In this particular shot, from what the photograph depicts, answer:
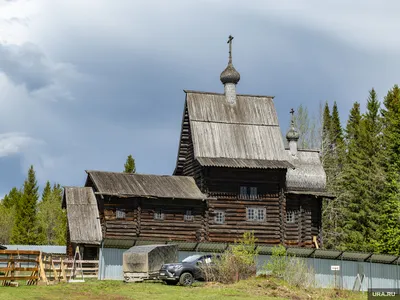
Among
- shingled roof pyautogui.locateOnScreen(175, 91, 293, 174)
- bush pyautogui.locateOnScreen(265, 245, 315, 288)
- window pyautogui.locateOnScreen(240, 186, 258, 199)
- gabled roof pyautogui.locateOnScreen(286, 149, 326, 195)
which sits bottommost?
bush pyautogui.locateOnScreen(265, 245, 315, 288)

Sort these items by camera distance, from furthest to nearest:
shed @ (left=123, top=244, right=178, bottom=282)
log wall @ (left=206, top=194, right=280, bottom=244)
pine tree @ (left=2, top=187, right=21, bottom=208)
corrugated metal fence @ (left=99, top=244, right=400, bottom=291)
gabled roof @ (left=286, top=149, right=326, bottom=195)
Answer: pine tree @ (left=2, top=187, right=21, bottom=208), gabled roof @ (left=286, top=149, right=326, bottom=195), log wall @ (left=206, top=194, right=280, bottom=244), corrugated metal fence @ (left=99, top=244, right=400, bottom=291), shed @ (left=123, top=244, right=178, bottom=282)

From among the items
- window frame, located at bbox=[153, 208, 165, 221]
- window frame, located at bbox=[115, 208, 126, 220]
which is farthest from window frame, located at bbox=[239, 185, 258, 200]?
window frame, located at bbox=[115, 208, 126, 220]

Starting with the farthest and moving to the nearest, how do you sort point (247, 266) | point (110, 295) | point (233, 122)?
point (233, 122) < point (247, 266) < point (110, 295)

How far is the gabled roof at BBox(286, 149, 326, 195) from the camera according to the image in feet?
158

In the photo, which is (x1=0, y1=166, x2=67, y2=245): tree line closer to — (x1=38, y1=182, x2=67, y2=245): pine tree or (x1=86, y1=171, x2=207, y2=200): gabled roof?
(x1=38, y1=182, x2=67, y2=245): pine tree

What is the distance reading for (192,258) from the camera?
105ft

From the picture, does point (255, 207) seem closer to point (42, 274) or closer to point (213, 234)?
point (213, 234)

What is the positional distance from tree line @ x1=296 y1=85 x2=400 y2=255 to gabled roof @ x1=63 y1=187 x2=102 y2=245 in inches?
918

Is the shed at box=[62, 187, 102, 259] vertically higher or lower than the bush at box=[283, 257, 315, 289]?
higher

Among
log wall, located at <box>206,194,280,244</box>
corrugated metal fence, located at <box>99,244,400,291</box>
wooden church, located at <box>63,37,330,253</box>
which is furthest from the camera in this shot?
log wall, located at <box>206,194,280,244</box>

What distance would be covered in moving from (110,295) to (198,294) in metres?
3.45

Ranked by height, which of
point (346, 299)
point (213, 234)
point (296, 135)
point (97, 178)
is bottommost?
point (346, 299)

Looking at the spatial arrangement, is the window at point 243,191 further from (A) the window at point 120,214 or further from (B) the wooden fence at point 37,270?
(B) the wooden fence at point 37,270

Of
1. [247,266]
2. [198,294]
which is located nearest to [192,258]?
[247,266]
